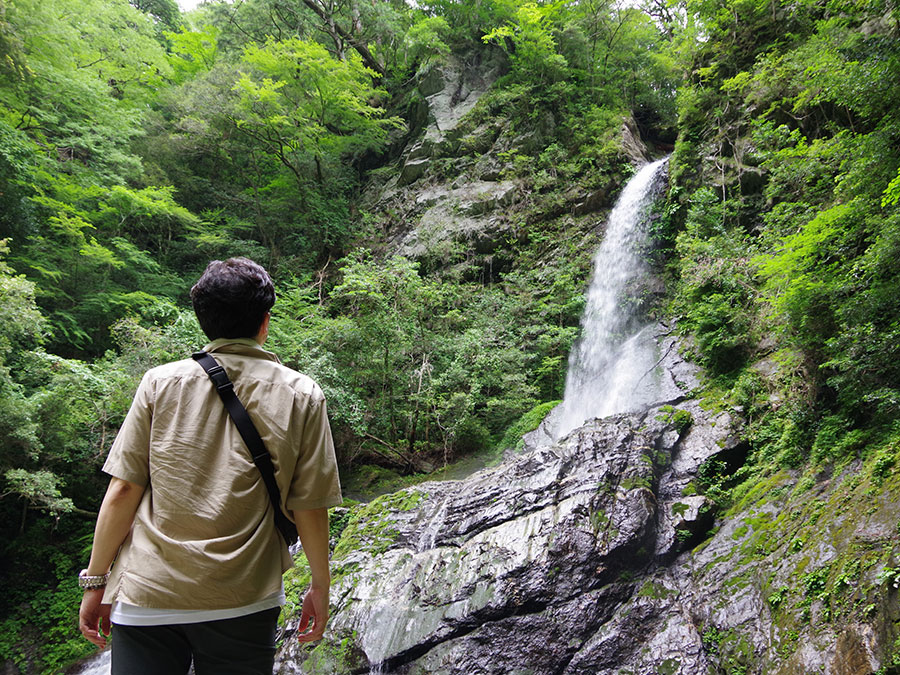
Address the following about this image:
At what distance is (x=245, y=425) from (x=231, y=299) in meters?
0.42

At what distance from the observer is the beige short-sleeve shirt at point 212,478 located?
126cm

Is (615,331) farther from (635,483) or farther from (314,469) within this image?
(314,469)

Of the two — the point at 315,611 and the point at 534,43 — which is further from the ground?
the point at 534,43

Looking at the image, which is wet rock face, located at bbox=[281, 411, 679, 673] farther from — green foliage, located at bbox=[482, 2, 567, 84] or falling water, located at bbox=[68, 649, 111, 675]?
green foliage, located at bbox=[482, 2, 567, 84]

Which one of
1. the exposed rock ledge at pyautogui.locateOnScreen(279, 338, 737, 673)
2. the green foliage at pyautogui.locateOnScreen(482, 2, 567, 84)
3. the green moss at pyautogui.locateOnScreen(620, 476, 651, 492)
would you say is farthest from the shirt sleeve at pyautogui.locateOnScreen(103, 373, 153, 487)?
the green foliage at pyautogui.locateOnScreen(482, 2, 567, 84)

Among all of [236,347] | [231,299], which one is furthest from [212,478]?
[231,299]

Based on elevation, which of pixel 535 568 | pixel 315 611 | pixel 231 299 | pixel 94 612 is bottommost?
pixel 535 568

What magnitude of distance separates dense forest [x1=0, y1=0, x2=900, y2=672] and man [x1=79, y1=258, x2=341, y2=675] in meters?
4.30

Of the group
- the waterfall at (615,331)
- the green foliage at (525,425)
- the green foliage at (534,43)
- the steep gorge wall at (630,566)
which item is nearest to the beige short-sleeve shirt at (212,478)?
the steep gorge wall at (630,566)

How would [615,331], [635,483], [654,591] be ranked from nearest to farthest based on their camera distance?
[654,591] → [635,483] → [615,331]

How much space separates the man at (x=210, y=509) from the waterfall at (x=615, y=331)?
7.03m

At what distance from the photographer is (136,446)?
4.60 ft

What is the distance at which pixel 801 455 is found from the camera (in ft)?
14.8

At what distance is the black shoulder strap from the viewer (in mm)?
1357
